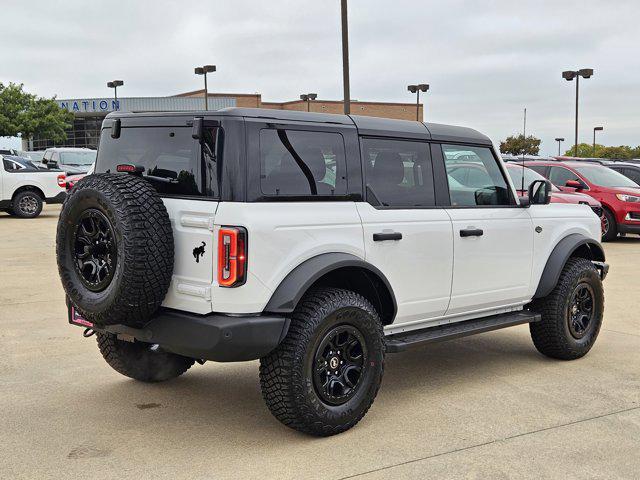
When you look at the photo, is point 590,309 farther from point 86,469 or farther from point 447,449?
point 86,469

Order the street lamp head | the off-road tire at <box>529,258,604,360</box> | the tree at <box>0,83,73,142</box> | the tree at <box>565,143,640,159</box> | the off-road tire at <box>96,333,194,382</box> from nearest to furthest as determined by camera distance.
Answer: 1. the off-road tire at <box>96,333,194,382</box>
2. the off-road tire at <box>529,258,604,360</box>
3. the street lamp head
4. the tree at <box>0,83,73,142</box>
5. the tree at <box>565,143,640,159</box>

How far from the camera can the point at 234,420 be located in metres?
4.69

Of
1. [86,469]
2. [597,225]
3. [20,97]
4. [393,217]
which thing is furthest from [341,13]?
[20,97]

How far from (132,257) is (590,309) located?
402 centimetres

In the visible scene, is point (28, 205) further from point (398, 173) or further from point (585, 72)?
point (585, 72)

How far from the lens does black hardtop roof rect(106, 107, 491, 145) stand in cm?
427

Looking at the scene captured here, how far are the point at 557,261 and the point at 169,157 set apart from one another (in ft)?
10.5

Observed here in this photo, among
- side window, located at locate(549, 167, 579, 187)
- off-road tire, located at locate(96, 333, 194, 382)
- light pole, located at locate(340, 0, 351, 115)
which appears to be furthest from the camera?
light pole, located at locate(340, 0, 351, 115)

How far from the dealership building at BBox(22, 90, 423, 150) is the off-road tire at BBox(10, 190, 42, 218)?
4114cm

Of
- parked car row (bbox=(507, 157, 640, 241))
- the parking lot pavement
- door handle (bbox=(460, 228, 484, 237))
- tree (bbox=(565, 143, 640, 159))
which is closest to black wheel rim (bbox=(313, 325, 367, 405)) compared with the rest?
the parking lot pavement

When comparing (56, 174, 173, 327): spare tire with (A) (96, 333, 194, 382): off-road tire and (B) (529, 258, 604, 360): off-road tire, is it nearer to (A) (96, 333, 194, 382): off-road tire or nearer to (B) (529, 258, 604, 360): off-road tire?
(A) (96, 333, 194, 382): off-road tire

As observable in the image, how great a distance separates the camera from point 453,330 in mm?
5277

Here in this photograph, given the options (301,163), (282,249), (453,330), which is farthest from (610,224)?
(282,249)

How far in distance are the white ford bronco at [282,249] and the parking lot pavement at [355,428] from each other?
28 cm
